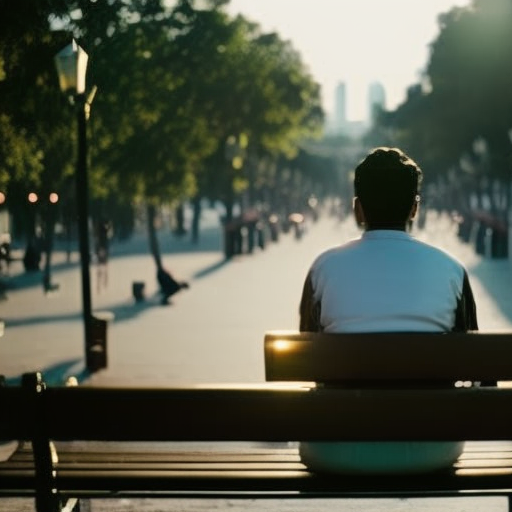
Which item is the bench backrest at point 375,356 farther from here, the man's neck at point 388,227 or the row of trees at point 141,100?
the row of trees at point 141,100

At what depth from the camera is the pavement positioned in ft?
23.5

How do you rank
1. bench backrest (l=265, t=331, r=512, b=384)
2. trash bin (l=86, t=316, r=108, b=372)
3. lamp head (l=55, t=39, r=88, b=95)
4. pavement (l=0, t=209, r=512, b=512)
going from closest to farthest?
1. bench backrest (l=265, t=331, r=512, b=384)
2. pavement (l=0, t=209, r=512, b=512)
3. trash bin (l=86, t=316, r=108, b=372)
4. lamp head (l=55, t=39, r=88, b=95)

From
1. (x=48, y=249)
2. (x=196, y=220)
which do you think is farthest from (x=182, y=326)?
(x=196, y=220)

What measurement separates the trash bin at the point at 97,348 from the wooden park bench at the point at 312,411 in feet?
26.3

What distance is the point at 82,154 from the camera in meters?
13.4

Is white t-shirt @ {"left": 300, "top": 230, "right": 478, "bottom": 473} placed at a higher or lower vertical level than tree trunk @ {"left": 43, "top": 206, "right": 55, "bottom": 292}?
higher

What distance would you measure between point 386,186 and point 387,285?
34cm

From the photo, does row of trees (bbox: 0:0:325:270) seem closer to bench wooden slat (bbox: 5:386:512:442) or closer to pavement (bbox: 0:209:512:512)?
pavement (bbox: 0:209:512:512)

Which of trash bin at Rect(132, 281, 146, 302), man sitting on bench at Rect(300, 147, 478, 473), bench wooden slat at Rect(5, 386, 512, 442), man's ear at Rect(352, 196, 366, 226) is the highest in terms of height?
man's ear at Rect(352, 196, 366, 226)

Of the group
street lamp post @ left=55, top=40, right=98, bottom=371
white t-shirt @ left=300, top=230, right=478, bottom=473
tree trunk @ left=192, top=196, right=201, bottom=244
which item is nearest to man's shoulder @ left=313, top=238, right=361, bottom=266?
white t-shirt @ left=300, top=230, right=478, bottom=473

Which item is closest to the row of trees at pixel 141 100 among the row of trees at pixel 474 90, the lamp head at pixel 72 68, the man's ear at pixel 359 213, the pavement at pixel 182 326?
the lamp head at pixel 72 68

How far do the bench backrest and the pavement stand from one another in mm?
2422

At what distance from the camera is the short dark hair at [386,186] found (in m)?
4.62

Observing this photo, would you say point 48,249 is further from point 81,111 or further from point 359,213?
point 359,213
